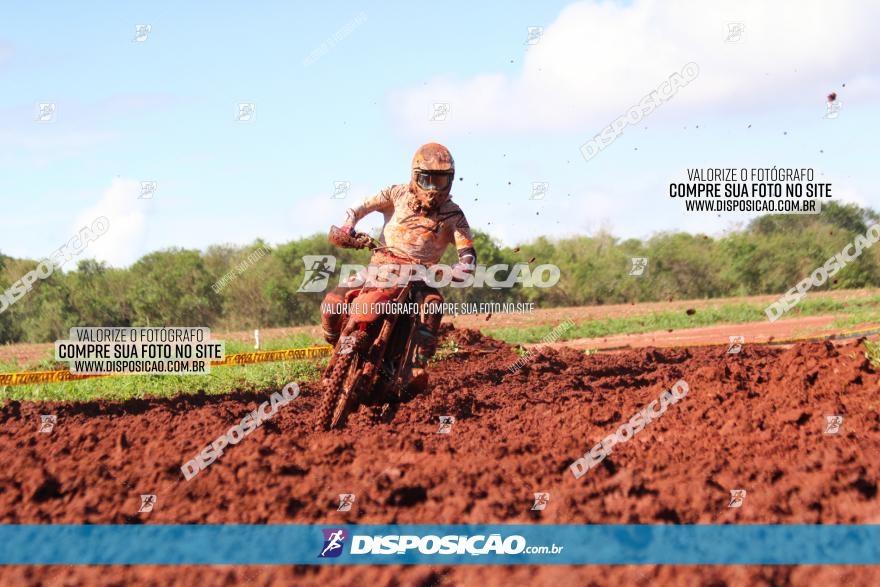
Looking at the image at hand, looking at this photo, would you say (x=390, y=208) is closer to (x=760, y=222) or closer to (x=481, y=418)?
(x=481, y=418)

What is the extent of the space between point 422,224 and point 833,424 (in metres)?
4.06

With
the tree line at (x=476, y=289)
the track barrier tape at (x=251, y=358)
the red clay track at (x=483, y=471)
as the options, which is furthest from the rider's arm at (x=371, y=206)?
the tree line at (x=476, y=289)

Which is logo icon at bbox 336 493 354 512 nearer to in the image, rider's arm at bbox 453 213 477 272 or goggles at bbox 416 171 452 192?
rider's arm at bbox 453 213 477 272

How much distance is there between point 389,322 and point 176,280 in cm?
3278

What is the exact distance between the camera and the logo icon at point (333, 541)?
488cm

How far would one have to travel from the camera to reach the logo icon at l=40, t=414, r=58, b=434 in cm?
904

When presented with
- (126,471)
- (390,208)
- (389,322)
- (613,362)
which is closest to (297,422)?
(389,322)

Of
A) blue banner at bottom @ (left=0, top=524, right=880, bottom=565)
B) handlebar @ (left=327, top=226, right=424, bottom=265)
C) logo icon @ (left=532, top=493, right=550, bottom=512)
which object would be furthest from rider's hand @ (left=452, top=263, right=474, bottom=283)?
blue banner at bottom @ (left=0, top=524, right=880, bottom=565)

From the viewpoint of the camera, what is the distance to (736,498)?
5457 mm

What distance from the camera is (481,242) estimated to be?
4009cm

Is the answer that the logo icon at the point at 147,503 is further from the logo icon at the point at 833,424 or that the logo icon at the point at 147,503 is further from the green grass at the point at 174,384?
the green grass at the point at 174,384

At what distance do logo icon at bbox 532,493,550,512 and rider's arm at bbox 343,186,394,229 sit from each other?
15.1 ft

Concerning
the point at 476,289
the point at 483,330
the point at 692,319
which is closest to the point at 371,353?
the point at 483,330

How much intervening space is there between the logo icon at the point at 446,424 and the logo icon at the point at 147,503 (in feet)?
11.2
